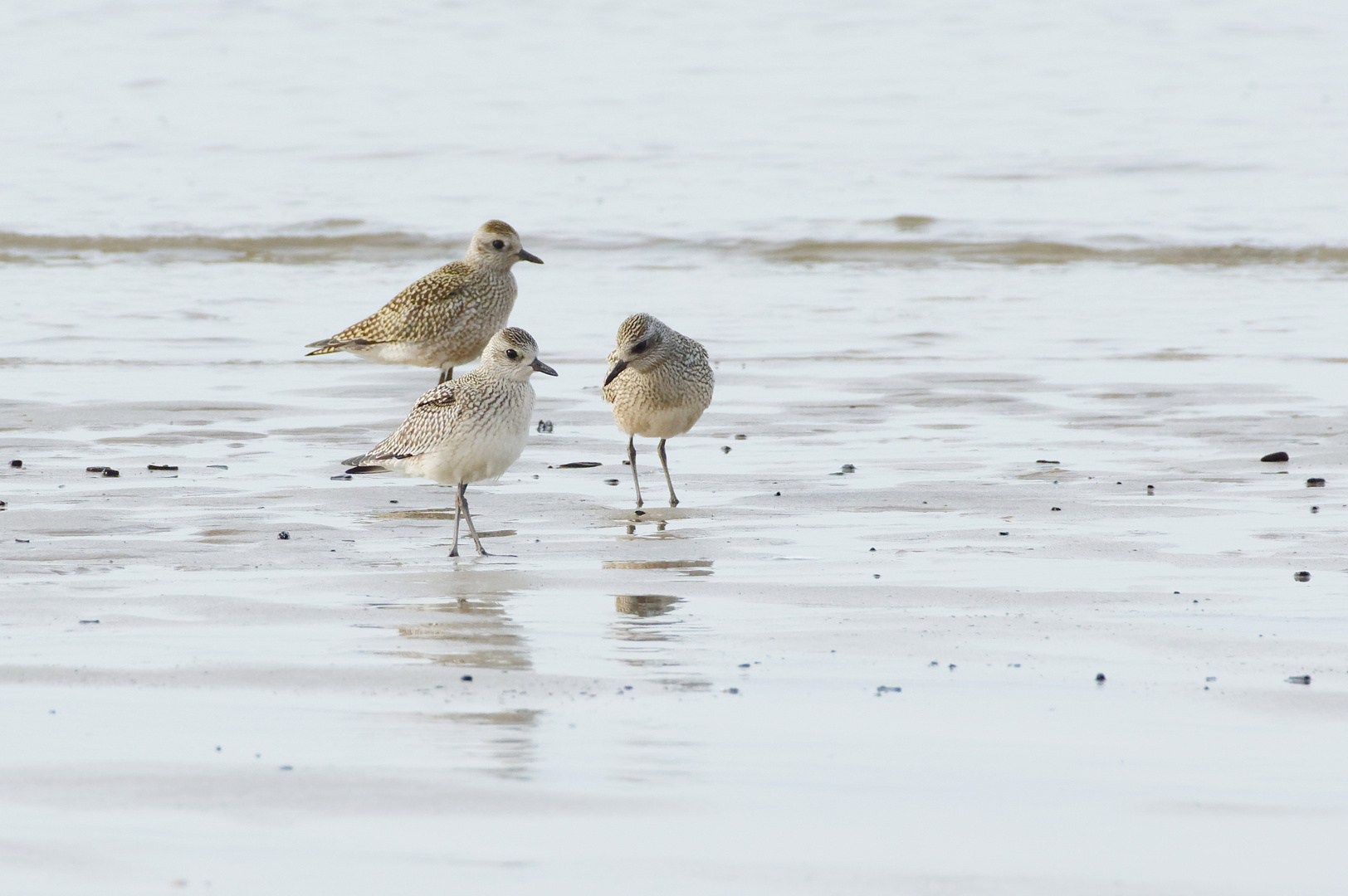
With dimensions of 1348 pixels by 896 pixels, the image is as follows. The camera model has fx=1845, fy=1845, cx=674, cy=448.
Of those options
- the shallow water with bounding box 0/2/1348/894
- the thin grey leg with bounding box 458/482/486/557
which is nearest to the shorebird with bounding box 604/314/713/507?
the shallow water with bounding box 0/2/1348/894

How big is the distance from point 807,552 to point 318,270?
47.0ft

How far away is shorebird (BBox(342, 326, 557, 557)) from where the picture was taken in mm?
7820

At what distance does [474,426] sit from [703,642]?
2.15 metres

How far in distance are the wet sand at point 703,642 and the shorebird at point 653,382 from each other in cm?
35

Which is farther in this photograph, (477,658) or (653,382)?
(653,382)

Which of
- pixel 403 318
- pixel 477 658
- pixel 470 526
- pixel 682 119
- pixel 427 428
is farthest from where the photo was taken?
pixel 682 119

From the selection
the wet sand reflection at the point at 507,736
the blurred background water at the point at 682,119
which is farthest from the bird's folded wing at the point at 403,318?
the blurred background water at the point at 682,119

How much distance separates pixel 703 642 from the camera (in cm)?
603

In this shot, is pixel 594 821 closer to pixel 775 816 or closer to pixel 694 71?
pixel 775 816

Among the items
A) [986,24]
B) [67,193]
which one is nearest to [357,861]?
[67,193]

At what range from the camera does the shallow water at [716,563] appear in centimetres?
424

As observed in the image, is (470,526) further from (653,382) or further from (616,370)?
(653,382)

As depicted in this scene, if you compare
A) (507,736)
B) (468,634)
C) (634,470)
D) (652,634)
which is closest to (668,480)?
(634,470)

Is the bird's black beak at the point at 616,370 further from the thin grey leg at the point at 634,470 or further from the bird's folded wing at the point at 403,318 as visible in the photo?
the bird's folded wing at the point at 403,318
